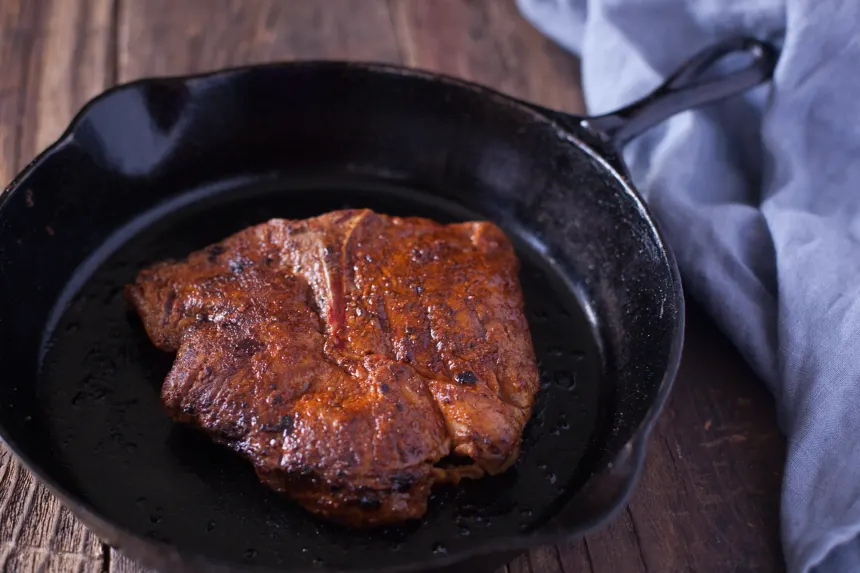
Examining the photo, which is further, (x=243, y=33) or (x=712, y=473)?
(x=243, y=33)

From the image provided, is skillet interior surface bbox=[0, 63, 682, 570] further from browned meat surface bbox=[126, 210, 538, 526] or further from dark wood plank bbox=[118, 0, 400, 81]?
dark wood plank bbox=[118, 0, 400, 81]

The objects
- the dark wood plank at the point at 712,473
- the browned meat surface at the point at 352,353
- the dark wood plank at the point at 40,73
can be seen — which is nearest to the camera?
the browned meat surface at the point at 352,353

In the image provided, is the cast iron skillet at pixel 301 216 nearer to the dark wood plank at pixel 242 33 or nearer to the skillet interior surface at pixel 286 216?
the skillet interior surface at pixel 286 216

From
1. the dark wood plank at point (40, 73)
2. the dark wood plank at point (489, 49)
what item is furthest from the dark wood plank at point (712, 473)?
the dark wood plank at point (40, 73)

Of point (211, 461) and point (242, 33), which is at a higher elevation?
point (242, 33)

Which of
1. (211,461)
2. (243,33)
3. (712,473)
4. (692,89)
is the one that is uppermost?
(692,89)

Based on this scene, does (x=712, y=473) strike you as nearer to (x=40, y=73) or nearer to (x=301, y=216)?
(x=301, y=216)

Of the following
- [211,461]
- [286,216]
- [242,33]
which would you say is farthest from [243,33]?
[211,461]
